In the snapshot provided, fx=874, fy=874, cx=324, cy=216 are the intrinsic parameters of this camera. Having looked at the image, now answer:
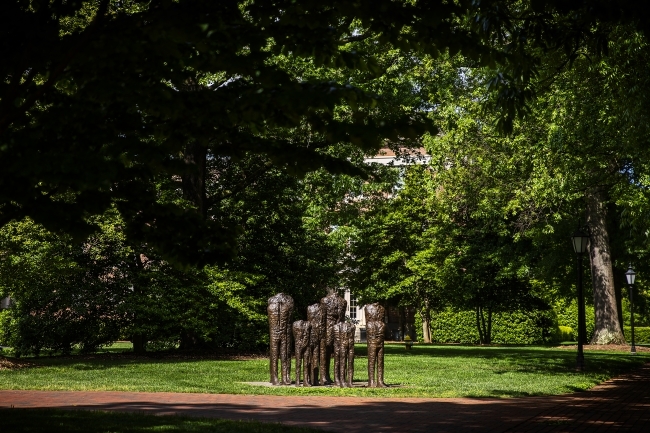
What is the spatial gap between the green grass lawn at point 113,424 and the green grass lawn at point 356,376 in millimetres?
4261

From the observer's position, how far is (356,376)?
720 inches

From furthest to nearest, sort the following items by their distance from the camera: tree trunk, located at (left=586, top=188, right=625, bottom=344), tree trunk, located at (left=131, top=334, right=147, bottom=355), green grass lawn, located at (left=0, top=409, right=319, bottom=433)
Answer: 1. tree trunk, located at (left=586, top=188, right=625, bottom=344)
2. tree trunk, located at (left=131, top=334, right=147, bottom=355)
3. green grass lawn, located at (left=0, top=409, right=319, bottom=433)

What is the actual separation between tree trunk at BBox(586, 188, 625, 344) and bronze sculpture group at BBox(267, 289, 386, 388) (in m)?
19.8

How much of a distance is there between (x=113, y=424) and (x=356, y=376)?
918cm

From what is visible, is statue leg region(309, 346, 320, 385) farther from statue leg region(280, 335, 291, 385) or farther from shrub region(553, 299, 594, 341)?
shrub region(553, 299, 594, 341)

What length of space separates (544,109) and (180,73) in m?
18.5

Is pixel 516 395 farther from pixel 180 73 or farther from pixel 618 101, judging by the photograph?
pixel 180 73

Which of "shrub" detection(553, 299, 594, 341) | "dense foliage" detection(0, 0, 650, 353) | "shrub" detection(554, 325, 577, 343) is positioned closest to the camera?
"dense foliage" detection(0, 0, 650, 353)

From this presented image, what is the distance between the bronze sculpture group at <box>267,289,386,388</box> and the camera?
15.1 meters

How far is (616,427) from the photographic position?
1048 centimetres

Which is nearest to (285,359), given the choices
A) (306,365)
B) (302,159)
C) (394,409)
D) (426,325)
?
(306,365)

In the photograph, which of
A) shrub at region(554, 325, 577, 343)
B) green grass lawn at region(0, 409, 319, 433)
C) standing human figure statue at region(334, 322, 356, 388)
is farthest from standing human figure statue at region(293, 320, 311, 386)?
shrub at region(554, 325, 577, 343)

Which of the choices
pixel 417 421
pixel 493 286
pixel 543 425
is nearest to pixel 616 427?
pixel 543 425

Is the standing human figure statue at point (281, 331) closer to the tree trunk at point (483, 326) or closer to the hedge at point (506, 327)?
the tree trunk at point (483, 326)
